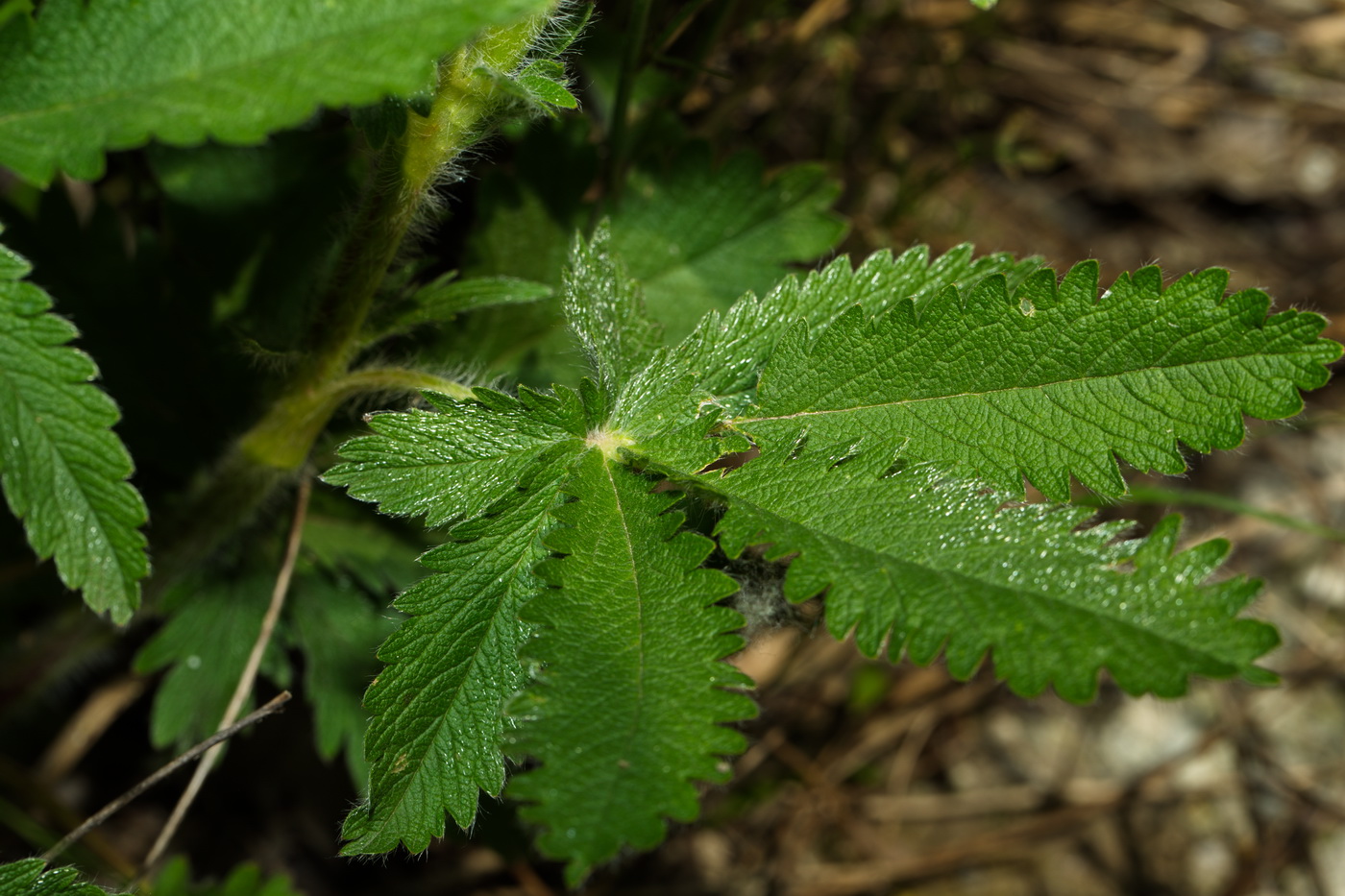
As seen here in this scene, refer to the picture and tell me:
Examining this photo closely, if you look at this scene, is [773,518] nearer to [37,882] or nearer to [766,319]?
[766,319]

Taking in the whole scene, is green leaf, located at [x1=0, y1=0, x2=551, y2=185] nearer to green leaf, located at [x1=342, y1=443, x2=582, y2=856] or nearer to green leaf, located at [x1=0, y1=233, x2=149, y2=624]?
green leaf, located at [x1=0, y1=233, x2=149, y2=624]

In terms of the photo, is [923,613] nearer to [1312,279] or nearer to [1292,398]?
[1292,398]

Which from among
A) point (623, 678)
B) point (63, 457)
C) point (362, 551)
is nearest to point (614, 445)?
point (623, 678)

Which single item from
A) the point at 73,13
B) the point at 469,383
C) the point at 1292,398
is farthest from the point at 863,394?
the point at 73,13

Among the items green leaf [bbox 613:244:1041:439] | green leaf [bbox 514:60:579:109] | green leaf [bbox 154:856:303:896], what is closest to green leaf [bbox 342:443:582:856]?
green leaf [bbox 613:244:1041:439]

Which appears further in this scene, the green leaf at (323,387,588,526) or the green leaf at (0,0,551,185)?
the green leaf at (323,387,588,526)

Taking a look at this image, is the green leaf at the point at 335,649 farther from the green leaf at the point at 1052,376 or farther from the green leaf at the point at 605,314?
the green leaf at the point at 1052,376

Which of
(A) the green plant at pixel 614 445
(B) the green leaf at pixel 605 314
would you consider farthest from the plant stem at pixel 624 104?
(B) the green leaf at pixel 605 314
